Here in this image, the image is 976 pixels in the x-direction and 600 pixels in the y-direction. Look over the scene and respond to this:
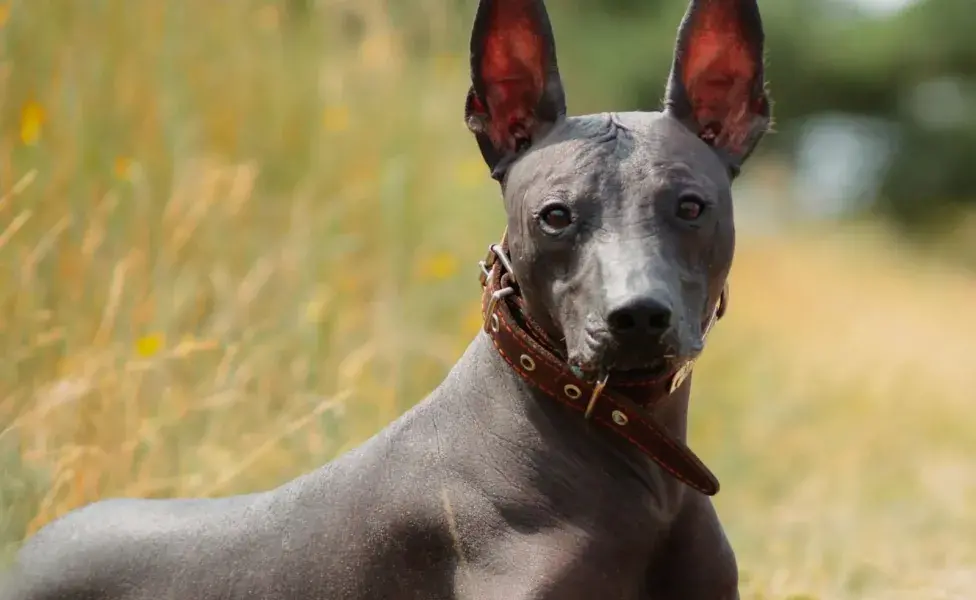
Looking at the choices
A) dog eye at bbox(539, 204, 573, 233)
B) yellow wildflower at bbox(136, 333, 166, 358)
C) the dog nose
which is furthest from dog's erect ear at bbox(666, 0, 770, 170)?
yellow wildflower at bbox(136, 333, 166, 358)

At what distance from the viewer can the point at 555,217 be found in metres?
1.79

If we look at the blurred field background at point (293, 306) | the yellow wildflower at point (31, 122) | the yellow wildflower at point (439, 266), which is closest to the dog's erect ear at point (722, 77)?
the blurred field background at point (293, 306)

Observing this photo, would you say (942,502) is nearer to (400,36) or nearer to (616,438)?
(400,36)

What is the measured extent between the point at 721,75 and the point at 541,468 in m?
0.71

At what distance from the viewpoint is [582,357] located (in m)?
1.72

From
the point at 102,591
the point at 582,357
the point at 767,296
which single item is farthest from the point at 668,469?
the point at 767,296

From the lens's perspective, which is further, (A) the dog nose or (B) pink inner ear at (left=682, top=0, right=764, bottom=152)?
(B) pink inner ear at (left=682, top=0, right=764, bottom=152)

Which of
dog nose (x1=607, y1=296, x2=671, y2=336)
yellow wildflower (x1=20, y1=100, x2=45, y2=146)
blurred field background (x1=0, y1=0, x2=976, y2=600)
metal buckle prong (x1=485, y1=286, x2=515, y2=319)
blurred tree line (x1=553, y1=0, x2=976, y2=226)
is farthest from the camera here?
blurred tree line (x1=553, y1=0, x2=976, y2=226)

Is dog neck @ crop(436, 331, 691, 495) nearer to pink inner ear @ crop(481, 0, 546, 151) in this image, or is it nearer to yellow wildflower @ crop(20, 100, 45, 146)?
pink inner ear @ crop(481, 0, 546, 151)

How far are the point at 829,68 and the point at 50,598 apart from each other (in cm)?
999

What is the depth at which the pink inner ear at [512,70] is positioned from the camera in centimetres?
195

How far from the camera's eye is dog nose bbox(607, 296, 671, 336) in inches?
64.6

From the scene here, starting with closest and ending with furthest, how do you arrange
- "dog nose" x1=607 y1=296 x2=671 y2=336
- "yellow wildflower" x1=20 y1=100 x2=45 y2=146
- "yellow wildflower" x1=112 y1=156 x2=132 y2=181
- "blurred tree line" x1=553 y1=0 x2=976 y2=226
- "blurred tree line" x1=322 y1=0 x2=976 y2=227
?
"dog nose" x1=607 y1=296 x2=671 y2=336 < "yellow wildflower" x1=20 y1=100 x2=45 y2=146 < "yellow wildflower" x1=112 y1=156 x2=132 y2=181 < "blurred tree line" x1=322 y1=0 x2=976 y2=227 < "blurred tree line" x1=553 y1=0 x2=976 y2=226

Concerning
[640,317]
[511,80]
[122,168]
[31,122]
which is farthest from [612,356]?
[122,168]
